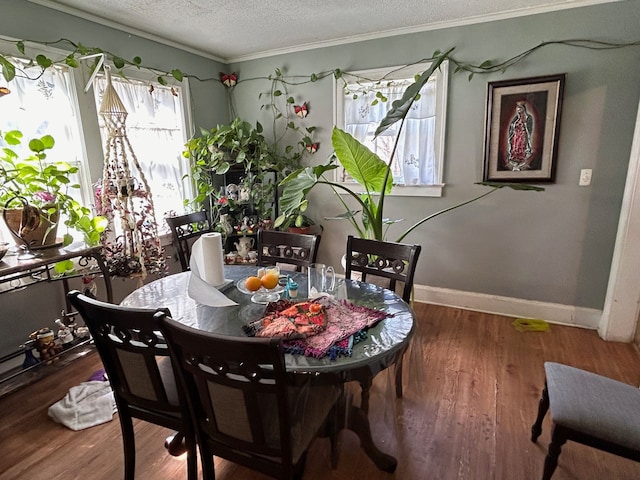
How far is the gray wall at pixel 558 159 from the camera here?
98.3 inches

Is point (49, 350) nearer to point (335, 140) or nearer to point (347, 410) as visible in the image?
point (347, 410)

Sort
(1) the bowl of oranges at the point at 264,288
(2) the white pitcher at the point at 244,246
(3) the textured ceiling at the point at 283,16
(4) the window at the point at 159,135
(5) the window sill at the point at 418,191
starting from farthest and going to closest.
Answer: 1. (2) the white pitcher at the point at 244,246
2. (5) the window sill at the point at 418,191
3. (4) the window at the point at 159,135
4. (3) the textured ceiling at the point at 283,16
5. (1) the bowl of oranges at the point at 264,288

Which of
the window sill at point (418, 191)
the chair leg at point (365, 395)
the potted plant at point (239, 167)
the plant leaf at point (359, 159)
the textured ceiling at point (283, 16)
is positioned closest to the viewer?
the chair leg at point (365, 395)

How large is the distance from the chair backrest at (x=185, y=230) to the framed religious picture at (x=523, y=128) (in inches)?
96.3

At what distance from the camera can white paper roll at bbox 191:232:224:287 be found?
5.82 feet

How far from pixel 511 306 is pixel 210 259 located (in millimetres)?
2606

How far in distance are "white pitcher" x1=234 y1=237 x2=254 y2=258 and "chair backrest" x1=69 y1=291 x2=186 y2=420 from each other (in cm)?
208

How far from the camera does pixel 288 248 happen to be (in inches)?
91.4

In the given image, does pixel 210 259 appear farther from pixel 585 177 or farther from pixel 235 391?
pixel 585 177

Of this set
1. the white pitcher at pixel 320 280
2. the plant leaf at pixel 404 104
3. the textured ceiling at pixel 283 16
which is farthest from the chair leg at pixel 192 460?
the textured ceiling at pixel 283 16

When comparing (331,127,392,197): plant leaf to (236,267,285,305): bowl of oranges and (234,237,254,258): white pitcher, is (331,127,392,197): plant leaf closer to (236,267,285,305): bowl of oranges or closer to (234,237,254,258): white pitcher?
(236,267,285,305): bowl of oranges

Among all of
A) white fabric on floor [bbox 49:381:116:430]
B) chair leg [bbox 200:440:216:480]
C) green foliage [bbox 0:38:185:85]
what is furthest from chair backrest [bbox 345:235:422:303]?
green foliage [bbox 0:38:185:85]

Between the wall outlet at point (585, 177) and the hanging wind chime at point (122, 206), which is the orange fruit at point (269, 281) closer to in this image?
the hanging wind chime at point (122, 206)

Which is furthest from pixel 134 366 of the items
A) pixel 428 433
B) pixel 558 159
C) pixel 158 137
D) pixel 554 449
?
pixel 558 159
